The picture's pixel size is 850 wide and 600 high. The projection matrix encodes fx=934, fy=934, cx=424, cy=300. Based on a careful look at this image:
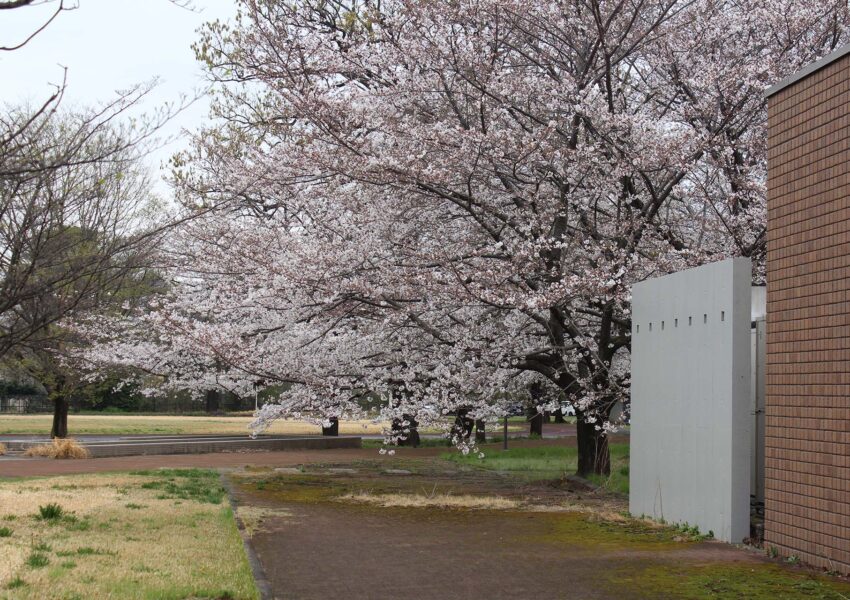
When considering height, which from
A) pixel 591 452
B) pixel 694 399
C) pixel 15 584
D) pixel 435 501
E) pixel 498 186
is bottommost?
pixel 435 501

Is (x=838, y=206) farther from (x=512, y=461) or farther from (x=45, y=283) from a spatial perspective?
(x=512, y=461)

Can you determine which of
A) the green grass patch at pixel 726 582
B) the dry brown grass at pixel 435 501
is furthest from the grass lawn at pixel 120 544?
the green grass patch at pixel 726 582

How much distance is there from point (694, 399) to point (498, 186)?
5.43m

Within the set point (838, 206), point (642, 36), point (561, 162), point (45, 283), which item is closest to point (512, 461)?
point (561, 162)

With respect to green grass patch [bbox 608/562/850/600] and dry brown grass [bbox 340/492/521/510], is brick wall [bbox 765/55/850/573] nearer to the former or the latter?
green grass patch [bbox 608/562/850/600]

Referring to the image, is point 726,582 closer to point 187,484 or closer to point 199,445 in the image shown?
point 187,484

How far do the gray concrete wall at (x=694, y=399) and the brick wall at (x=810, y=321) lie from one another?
0.34 m

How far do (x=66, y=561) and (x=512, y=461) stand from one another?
556 inches

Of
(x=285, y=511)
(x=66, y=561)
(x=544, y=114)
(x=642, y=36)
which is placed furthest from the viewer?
(x=544, y=114)

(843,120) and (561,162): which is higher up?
(561,162)

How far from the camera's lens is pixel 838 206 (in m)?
7.79

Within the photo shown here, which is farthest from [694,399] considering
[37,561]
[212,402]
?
[212,402]

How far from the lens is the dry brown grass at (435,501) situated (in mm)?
12383

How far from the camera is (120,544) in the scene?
874cm
